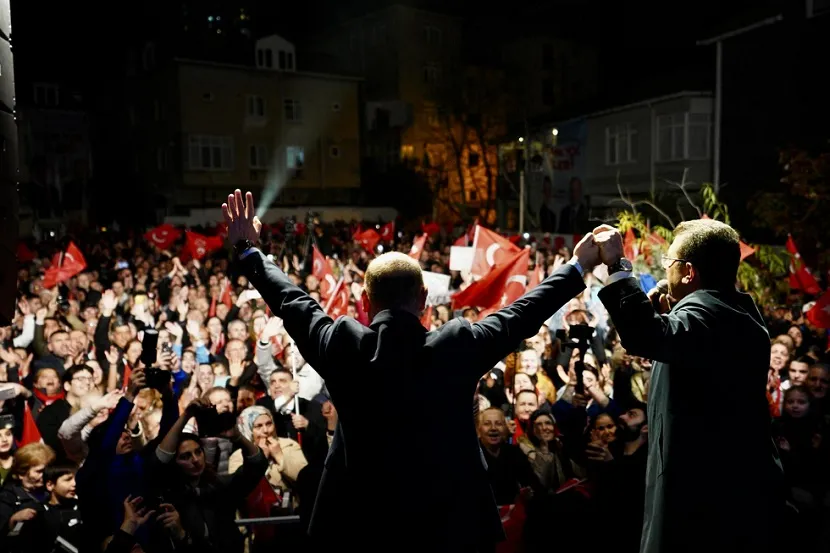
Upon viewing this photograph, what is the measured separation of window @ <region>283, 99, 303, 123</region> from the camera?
4303 centimetres

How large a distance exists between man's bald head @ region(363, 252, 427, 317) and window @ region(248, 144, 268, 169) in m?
40.5

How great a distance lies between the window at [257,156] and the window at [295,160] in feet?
4.49

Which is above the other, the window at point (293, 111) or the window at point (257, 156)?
the window at point (293, 111)

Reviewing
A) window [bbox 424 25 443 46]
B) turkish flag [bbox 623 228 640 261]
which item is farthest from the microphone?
window [bbox 424 25 443 46]

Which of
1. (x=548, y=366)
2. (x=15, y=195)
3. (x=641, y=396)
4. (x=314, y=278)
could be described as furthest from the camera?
(x=314, y=278)

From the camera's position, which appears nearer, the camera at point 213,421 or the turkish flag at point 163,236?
the camera at point 213,421

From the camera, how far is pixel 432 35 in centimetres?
4662

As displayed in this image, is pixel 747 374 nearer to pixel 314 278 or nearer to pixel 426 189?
pixel 314 278

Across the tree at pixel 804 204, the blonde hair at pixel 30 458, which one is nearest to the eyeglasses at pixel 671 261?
the blonde hair at pixel 30 458

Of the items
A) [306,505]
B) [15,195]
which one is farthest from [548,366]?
[15,195]

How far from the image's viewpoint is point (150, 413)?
227 inches

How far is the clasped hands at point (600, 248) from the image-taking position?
2.97m

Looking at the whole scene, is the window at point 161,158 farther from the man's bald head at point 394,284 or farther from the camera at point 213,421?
the man's bald head at point 394,284

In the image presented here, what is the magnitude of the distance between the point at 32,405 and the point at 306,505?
138 inches
